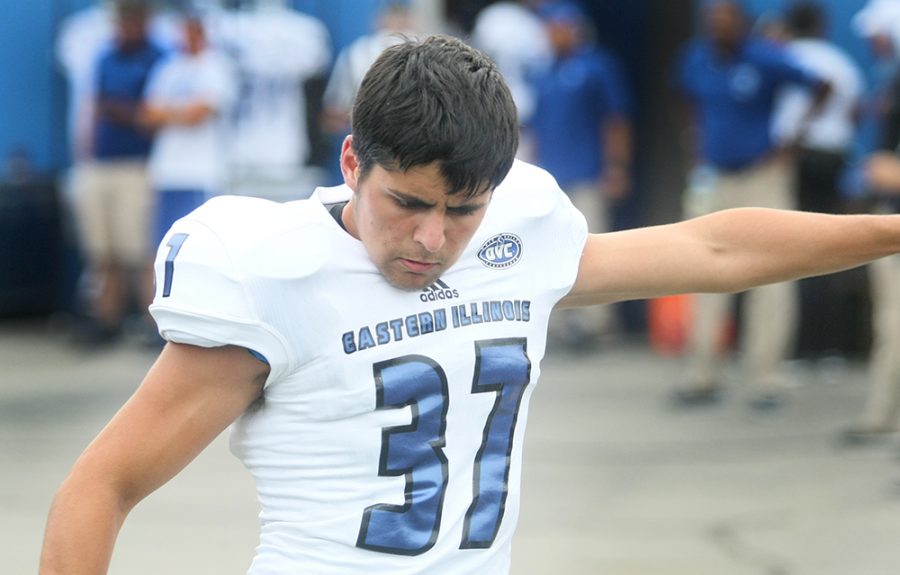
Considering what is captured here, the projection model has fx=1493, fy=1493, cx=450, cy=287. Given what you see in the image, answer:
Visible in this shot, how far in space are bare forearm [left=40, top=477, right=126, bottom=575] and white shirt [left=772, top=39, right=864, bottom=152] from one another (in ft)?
24.1

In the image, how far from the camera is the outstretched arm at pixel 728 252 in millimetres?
2750

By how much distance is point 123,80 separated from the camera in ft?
34.9

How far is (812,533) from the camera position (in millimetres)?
6348

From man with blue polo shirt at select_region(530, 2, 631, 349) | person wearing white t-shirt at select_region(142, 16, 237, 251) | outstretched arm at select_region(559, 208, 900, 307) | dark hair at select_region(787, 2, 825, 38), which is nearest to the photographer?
outstretched arm at select_region(559, 208, 900, 307)

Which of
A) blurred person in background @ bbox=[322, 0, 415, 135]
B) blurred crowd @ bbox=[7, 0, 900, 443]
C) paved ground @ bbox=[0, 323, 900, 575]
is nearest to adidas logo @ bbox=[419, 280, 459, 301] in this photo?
paved ground @ bbox=[0, 323, 900, 575]

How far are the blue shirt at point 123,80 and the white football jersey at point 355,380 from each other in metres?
8.40

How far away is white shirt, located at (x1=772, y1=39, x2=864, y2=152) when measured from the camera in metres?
9.23

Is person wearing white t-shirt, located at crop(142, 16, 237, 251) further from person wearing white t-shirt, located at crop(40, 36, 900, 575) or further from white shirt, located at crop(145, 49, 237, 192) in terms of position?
person wearing white t-shirt, located at crop(40, 36, 900, 575)

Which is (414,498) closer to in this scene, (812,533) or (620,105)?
(812,533)

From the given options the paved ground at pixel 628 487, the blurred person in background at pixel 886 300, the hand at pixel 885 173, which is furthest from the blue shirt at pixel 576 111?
the hand at pixel 885 173

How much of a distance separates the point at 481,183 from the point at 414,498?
54 cm

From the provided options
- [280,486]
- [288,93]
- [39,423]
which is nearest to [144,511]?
[39,423]

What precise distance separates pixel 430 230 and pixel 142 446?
1.85ft

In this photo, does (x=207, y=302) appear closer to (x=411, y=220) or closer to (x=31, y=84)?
(x=411, y=220)
